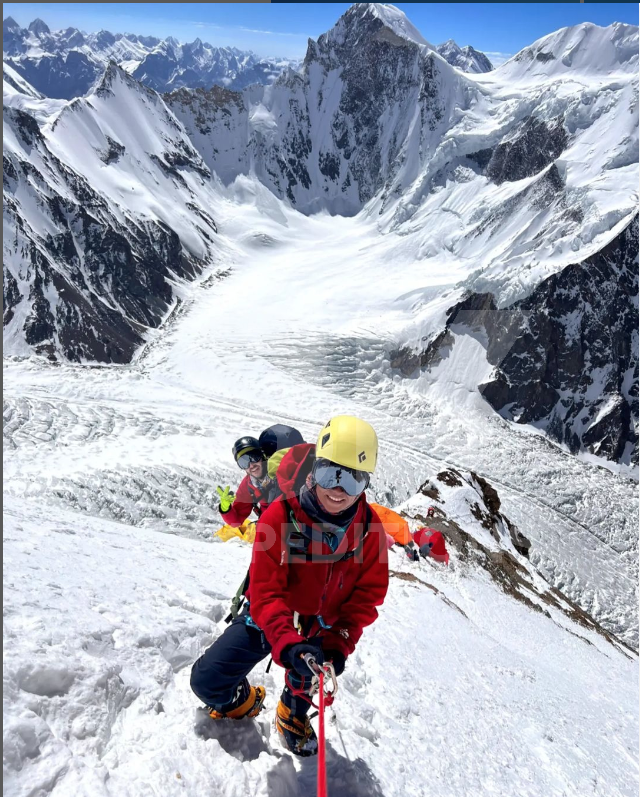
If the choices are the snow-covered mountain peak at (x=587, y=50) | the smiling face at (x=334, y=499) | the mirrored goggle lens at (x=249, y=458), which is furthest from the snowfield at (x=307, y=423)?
the smiling face at (x=334, y=499)

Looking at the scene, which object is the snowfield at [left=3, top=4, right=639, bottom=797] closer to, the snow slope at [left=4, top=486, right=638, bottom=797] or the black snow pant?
the snow slope at [left=4, top=486, right=638, bottom=797]

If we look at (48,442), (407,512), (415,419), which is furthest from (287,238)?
(407,512)

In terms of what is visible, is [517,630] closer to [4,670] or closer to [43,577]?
[43,577]

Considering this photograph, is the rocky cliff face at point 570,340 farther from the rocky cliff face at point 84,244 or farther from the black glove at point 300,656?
the black glove at point 300,656

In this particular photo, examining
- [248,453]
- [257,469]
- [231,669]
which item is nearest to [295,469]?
[231,669]

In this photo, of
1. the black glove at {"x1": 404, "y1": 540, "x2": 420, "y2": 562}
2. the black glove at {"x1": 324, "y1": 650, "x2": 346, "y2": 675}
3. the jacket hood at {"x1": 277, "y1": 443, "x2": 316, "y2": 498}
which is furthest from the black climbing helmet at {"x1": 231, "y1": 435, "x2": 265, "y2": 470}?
the black glove at {"x1": 404, "y1": 540, "x2": 420, "y2": 562}
